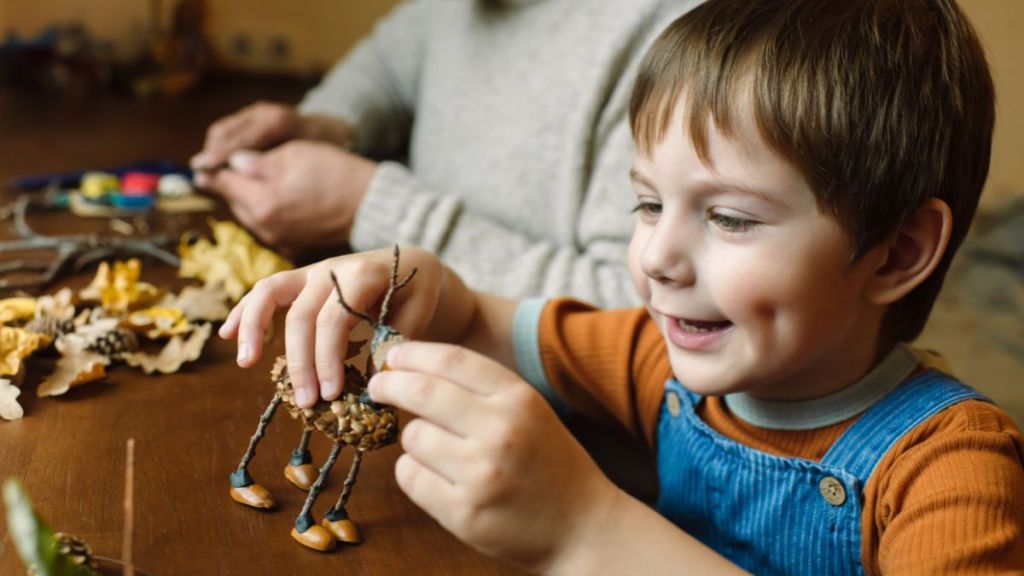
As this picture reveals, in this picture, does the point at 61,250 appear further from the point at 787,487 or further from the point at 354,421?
the point at 787,487

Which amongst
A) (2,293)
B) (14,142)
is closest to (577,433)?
(2,293)

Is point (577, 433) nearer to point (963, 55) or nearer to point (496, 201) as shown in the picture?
point (496, 201)

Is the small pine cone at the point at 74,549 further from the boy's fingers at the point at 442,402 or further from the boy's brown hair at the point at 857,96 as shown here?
the boy's brown hair at the point at 857,96

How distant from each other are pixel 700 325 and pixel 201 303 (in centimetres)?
51

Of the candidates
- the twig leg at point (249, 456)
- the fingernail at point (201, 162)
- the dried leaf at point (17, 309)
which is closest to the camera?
the twig leg at point (249, 456)

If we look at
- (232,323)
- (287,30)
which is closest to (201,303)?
(232,323)

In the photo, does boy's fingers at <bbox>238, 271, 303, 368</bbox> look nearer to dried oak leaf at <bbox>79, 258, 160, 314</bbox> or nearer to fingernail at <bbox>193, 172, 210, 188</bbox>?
dried oak leaf at <bbox>79, 258, 160, 314</bbox>

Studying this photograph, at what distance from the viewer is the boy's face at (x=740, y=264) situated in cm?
75

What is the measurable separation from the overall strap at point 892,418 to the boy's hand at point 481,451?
0.29 metres

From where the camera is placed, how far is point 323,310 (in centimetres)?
73

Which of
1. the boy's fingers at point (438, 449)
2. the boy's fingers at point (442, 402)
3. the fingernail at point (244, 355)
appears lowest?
the fingernail at point (244, 355)

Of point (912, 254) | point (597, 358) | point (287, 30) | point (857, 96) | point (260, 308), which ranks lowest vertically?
point (287, 30)

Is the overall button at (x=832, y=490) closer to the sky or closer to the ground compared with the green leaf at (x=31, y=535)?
closer to the ground

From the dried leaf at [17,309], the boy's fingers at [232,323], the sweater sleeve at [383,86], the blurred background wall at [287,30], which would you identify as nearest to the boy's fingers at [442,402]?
the boy's fingers at [232,323]
